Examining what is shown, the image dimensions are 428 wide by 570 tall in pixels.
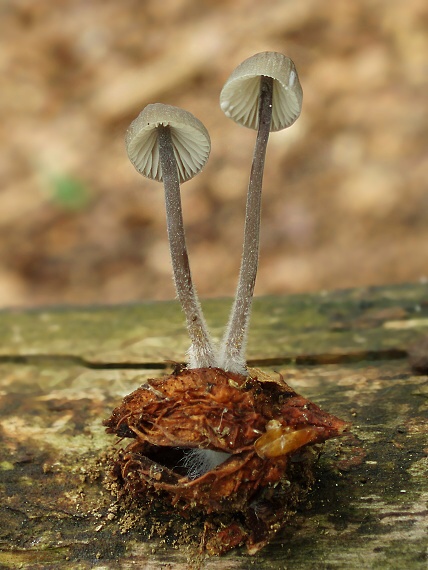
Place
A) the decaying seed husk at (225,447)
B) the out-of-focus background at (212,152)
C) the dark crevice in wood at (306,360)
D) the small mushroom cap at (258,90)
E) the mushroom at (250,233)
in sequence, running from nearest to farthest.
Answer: the decaying seed husk at (225,447), the small mushroom cap at (258,90), the mushroom at (250,233), the dark crevice in wood at (306,360), the out-of-focus background at (212,152)

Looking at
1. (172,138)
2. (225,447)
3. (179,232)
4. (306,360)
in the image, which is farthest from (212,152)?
(225,447)

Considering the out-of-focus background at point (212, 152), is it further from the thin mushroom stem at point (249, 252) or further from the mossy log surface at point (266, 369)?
the thin mushroom stem at point (249, 252)

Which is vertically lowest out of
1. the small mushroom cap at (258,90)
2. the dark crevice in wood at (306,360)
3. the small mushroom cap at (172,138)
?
the dark crevice in wood at (306,360)

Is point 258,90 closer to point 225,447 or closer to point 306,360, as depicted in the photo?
point 306,360

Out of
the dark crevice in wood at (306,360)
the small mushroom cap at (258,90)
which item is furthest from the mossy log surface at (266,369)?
the small mushroom cap at (258,90)

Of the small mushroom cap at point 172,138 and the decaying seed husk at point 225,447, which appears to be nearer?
the decaying seed husk at point 225,447

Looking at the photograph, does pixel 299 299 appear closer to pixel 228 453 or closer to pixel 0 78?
pixel 228 453

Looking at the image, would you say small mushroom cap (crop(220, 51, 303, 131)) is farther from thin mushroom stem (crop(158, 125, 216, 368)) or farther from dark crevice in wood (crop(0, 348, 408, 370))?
dark crevice in wood (crop(0, 348, 408, 370))
